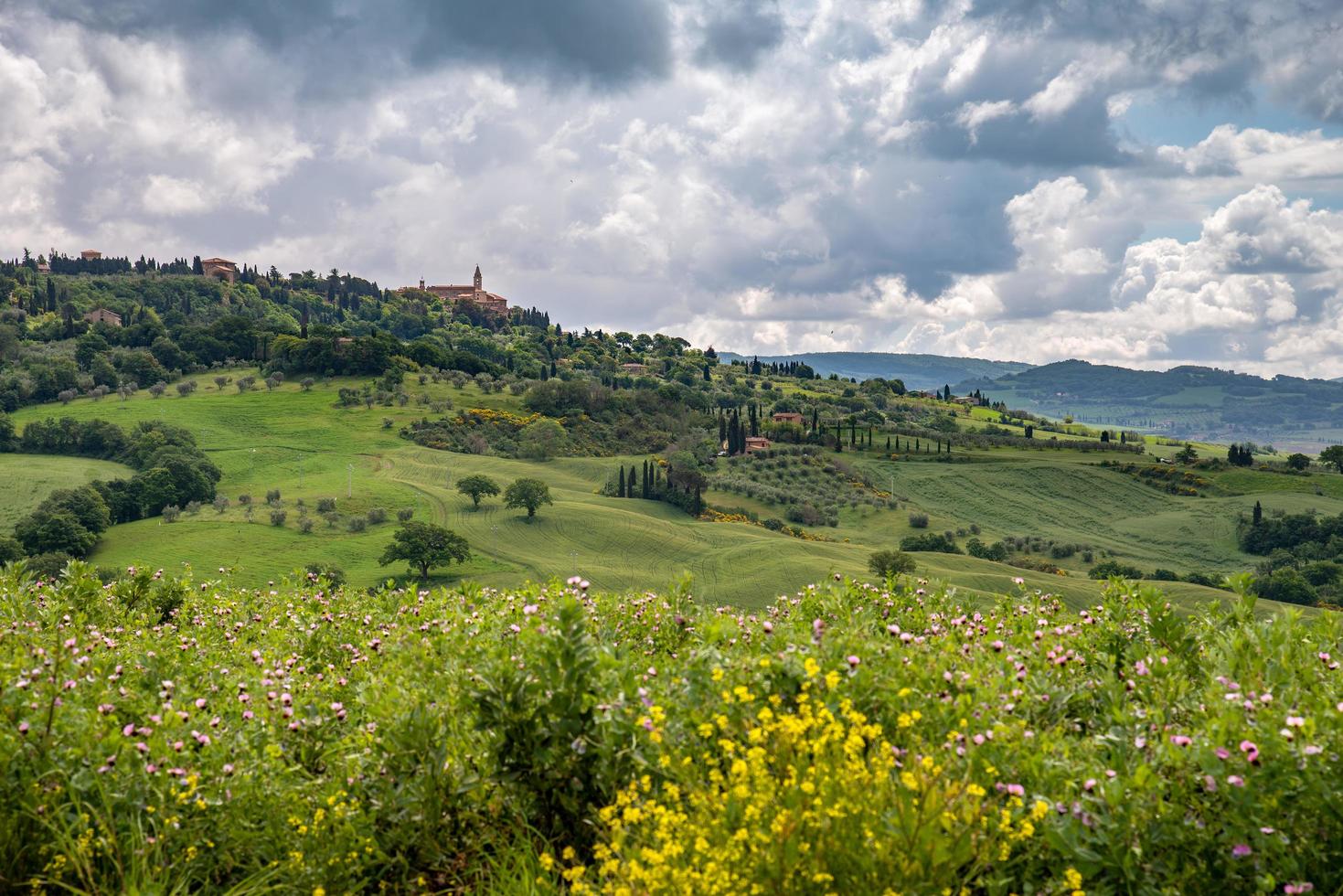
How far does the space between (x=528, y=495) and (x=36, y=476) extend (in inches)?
2101

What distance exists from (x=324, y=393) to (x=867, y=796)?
469 ft

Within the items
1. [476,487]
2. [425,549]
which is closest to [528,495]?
[476,487]

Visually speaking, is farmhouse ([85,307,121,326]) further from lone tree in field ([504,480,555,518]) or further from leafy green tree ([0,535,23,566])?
lone tree in field ([504,480,555,518])

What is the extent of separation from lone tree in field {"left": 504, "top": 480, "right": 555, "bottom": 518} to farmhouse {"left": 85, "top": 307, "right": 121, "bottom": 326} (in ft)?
399

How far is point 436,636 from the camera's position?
816 cm

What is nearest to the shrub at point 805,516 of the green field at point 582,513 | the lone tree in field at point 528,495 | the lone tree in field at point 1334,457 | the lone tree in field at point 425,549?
the green field at point 582,513

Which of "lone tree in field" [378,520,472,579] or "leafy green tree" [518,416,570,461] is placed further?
"leafy green tree" [518,416,570,461]

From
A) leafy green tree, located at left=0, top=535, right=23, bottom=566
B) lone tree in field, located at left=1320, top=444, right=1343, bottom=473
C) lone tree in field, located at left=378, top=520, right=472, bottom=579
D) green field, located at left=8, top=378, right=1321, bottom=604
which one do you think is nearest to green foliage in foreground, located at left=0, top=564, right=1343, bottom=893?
green field, located at left=8, top=378, right=1321, bottom=604

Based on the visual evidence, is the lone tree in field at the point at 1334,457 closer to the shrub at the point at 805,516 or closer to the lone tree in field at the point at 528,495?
the shrub at the point at 805,516

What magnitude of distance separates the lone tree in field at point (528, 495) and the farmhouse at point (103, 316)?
399ft

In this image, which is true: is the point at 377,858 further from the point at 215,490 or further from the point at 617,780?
the point at 215,490

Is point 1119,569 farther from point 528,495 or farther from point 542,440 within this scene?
point 542,440

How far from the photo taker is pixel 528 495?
89.5 m

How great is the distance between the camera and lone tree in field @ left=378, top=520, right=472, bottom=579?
7231 cm
